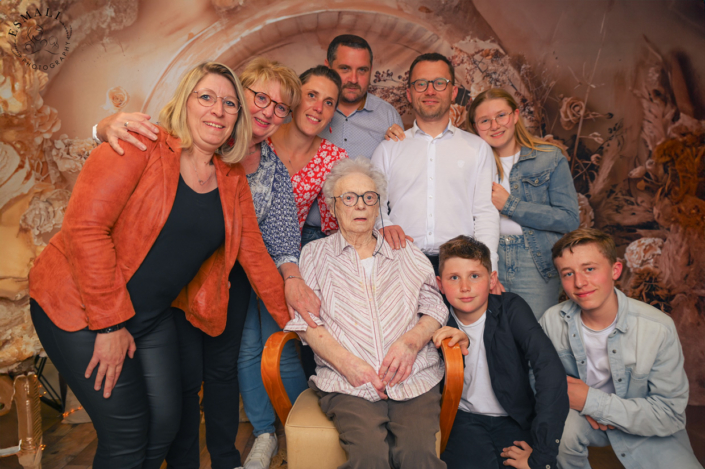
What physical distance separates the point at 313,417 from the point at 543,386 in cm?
100

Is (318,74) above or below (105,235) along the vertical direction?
above

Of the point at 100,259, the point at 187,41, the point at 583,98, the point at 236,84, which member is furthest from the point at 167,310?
the point at 583,98

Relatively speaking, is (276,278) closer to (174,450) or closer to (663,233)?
(174,450)

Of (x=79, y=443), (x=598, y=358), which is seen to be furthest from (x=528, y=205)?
(x=79, y=443)

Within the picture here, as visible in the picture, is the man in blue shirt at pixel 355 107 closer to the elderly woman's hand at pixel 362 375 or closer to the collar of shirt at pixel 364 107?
the collar of shirt at pixel 364 107

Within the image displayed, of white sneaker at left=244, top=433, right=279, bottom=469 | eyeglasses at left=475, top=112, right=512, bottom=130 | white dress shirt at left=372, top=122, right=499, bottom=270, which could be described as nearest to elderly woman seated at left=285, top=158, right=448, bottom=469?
white dress shirt at left=372, top=122, right=499, bottom=270

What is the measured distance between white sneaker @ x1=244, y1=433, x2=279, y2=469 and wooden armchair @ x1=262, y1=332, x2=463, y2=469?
0.53 meters

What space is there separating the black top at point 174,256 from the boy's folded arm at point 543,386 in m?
1.47

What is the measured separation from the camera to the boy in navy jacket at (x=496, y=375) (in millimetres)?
1876

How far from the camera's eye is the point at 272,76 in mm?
2072

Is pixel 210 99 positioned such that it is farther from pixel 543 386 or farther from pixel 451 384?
pixel 543 386

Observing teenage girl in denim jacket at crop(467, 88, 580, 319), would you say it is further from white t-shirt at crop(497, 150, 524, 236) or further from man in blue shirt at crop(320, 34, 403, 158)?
man in blue shirt at crop(320, 34, 403, 158)

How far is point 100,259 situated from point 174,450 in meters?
1.05

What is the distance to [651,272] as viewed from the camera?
11.9ft
